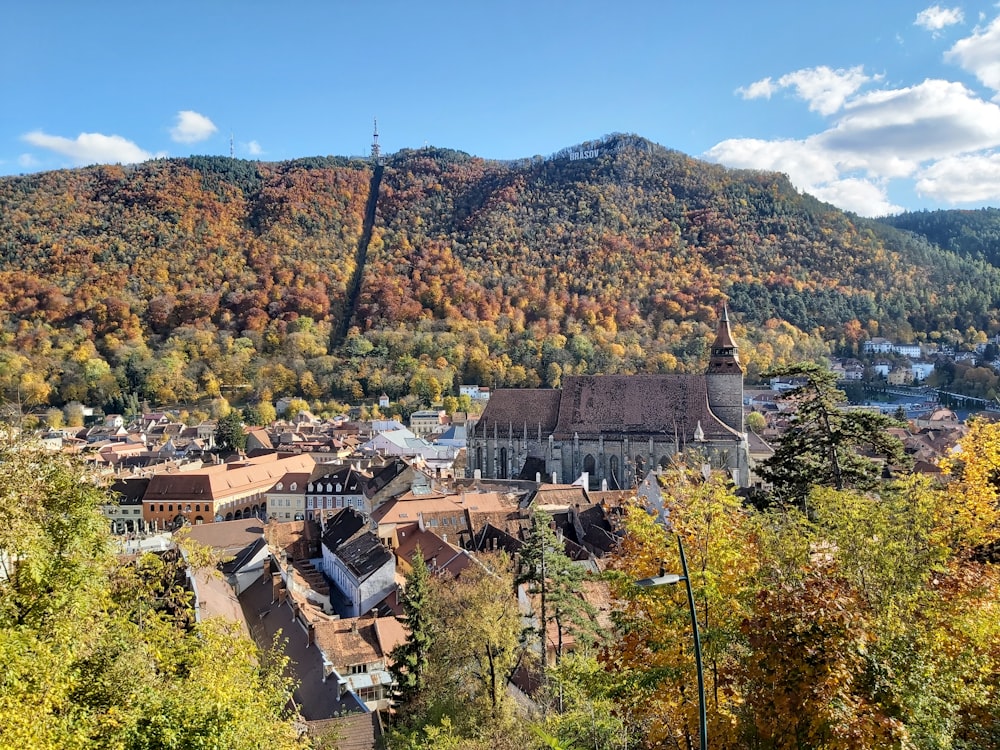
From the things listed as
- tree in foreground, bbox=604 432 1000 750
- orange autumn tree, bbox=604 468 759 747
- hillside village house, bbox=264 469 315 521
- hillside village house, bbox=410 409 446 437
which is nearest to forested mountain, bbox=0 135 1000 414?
hillside village house, bbox=410 409 446 437

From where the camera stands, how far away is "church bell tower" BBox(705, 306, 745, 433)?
52.3 m

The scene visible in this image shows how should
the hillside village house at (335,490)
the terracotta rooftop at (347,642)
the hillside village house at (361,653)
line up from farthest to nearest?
the hillside village house at (335,490)
the terracotta rooftop at (347,642)
the hillside village house at (361,653)

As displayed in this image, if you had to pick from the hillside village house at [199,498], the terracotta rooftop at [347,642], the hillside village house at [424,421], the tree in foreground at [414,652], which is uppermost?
the tree in foreground at [414,652]

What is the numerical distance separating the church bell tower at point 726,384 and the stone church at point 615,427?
7cm

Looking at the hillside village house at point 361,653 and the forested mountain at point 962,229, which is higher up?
the forested mountain at point 962,229

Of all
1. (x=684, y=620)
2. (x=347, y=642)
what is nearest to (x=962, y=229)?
(x=347, y=642)

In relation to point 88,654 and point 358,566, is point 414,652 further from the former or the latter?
point 358,566

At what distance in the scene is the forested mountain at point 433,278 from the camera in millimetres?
113062

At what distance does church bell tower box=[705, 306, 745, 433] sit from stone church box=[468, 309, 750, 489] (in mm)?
69

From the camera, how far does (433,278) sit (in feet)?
472

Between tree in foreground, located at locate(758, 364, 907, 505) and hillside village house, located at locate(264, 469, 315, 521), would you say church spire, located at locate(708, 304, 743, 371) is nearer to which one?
hillside village house, located at locate(264, 469, 315, 521)

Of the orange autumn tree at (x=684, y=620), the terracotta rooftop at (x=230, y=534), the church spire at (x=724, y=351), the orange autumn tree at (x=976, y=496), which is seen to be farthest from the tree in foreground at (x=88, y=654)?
the church spire at (x=724, y=351)

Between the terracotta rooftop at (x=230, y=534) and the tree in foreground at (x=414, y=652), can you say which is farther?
the terracotta rooftop at (x=230, y=534)

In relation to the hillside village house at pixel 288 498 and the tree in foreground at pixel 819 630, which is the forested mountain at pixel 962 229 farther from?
the tree in foreground at pixel 819 630
